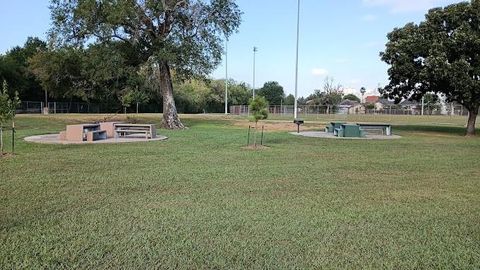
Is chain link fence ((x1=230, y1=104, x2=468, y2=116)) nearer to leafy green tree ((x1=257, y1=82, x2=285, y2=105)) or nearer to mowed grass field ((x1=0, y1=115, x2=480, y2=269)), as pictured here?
leafy green tree ((x1=257, y1=82, x2=285, y2=105))

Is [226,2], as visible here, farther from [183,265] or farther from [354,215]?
[183,265]

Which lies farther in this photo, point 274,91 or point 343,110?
point 274,91

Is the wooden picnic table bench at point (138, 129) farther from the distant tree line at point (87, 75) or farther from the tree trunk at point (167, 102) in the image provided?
the tree trunk at point (167, 102)

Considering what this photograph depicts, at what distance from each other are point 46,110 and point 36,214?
2027 inches

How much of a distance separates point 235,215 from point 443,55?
20804 millimetres

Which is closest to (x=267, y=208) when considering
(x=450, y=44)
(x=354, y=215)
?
(x=354, y=215)

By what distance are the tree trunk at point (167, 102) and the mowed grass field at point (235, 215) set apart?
16.9 m

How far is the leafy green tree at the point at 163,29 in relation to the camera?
2553cm

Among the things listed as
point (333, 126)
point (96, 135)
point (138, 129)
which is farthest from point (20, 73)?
point (333, 126)

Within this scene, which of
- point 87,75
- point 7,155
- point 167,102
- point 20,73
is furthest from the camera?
point 20,73

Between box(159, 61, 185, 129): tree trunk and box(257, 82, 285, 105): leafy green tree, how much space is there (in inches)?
3192

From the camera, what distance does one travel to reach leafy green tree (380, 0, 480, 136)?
22688 millimetres

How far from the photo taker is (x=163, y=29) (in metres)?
27.6

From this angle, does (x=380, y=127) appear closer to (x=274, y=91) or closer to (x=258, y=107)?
(x=258, y=107)
